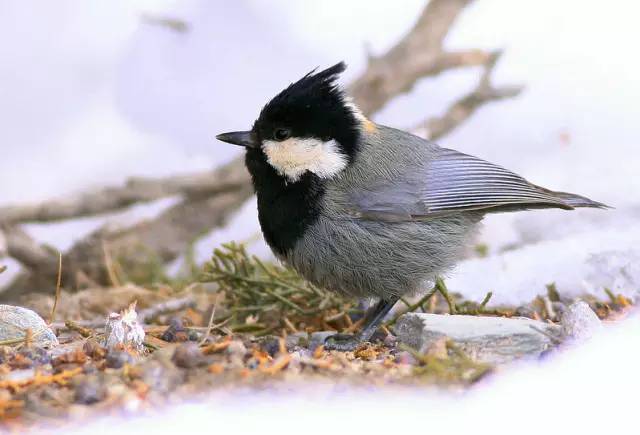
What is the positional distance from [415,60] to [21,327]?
2466 millimetres

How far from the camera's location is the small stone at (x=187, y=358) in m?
1.55

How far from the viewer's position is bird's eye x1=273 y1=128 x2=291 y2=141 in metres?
2.30

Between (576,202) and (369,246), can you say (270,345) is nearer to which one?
(369,246)

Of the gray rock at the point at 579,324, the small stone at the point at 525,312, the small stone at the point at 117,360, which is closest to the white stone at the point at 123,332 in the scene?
the small stone at the point at 117,360

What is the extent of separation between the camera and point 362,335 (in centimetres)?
226

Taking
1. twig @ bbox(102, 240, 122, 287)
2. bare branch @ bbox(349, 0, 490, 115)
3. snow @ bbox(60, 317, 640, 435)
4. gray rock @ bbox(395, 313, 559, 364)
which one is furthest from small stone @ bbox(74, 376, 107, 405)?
bare branch @ bbox(349, 0, 490, 115)

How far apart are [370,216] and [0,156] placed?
230cm

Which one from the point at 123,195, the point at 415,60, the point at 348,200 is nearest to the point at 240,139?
the point at 348,200

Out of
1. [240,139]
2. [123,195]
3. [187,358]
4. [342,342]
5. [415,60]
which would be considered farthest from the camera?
[415,60]

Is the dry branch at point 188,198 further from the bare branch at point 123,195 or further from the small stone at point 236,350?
the small stone at point 236,350

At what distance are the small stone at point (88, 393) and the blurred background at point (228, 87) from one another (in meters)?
2.28

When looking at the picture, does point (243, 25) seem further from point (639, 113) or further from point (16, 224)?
point (639, 113)

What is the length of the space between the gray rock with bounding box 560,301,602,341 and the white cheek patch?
29.1 inches

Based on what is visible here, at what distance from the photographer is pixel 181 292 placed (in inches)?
117
